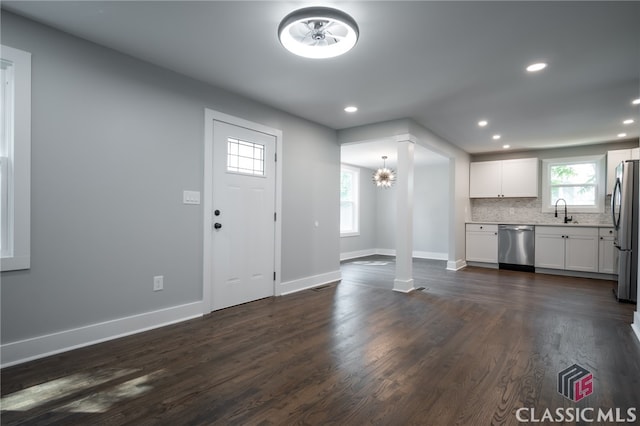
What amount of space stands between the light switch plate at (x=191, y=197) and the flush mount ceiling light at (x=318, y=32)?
66.9 inches

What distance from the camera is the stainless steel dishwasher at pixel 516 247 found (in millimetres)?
6074

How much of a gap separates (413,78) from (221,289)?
116 inches

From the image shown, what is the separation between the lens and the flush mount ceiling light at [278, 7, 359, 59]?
2.07m

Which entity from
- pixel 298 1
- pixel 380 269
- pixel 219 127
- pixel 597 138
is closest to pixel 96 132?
pixel 219 127

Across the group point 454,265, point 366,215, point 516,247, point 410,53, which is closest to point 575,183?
point 516,247

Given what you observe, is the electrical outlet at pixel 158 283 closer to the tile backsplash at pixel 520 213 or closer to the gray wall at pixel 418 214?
the gray wall at pixel 418 214

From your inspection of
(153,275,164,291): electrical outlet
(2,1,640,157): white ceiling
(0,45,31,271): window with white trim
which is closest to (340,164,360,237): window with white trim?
(2,1,640,157): white ceiling

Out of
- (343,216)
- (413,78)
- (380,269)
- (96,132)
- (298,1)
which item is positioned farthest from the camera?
(343,216)

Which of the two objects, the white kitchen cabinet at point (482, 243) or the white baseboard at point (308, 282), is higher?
the white kitchen cabinet at point (482, 243)

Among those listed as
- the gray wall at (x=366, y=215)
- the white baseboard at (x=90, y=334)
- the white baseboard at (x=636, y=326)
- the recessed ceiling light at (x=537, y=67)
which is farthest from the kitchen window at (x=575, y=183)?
the white baseboard at (x=90, y=334)

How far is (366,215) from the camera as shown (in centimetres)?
870

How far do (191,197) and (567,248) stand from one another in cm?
627

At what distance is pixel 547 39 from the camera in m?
2.41

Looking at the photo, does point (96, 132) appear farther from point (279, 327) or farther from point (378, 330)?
point (378, 330)
